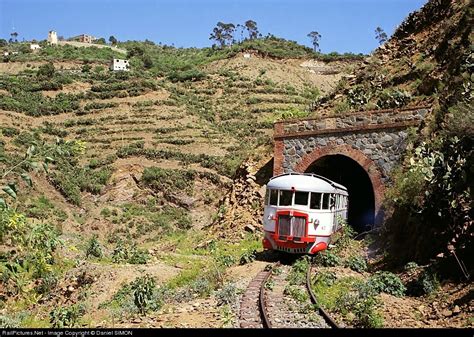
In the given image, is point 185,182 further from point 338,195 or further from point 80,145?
point 80,145

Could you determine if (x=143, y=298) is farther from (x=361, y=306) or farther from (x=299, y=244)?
(x=299, y=244)

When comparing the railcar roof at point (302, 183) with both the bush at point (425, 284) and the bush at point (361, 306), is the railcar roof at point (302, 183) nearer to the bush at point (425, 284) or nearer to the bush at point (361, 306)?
the bush at point (361, 306)

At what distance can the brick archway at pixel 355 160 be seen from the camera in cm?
1873

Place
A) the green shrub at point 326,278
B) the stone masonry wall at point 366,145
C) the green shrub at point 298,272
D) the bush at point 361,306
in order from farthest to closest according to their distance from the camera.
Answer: the stone masonry wall at point 366,145, the green shrub at point 298,272, the green shrub at point 326,278, the bush at point 361,306

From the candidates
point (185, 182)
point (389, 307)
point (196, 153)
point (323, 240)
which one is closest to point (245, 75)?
point (196, 153)

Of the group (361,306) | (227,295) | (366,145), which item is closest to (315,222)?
(227,295)

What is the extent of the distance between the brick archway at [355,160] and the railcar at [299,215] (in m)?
3.51

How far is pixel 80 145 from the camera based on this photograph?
21.1 ft

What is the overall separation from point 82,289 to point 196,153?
3141 cm

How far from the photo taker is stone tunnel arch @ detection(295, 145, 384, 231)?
19.0 metres

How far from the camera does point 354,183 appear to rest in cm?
2541

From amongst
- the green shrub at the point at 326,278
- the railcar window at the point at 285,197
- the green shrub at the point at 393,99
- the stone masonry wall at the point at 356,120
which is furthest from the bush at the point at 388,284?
the green shrub at the point at 393,99

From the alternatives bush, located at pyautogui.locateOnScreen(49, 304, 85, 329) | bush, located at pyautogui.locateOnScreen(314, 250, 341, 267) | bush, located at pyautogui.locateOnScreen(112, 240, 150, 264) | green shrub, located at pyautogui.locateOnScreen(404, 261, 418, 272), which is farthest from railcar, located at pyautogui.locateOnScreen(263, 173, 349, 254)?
bush, located at pyautogui.locateOnScreen(49, 304, 85, 329)

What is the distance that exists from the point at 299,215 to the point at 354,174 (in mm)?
10890
